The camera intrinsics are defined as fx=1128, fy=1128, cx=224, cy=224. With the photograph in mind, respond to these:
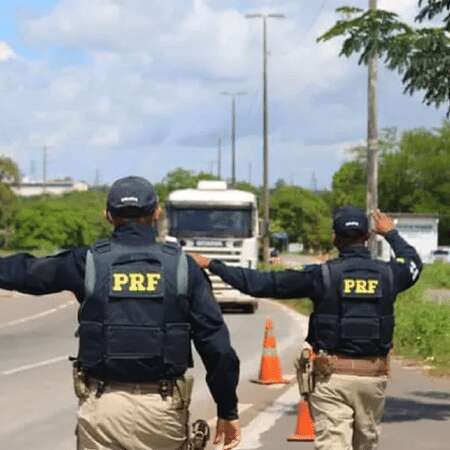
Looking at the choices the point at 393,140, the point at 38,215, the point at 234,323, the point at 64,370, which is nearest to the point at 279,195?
the point at 393,140

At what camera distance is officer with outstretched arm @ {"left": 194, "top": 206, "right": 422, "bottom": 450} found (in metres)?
5.97

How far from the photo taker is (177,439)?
171 inches

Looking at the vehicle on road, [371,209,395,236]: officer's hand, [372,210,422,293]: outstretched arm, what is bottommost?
the vehicle on road

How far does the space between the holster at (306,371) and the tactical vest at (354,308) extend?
0.12m

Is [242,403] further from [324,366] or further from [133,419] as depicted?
[133,419]

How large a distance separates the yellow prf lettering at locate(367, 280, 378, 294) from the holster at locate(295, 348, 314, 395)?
476mm

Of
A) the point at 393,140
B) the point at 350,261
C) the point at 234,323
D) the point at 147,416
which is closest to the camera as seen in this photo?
the point at 147,416

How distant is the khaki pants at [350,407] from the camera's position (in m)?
5.91

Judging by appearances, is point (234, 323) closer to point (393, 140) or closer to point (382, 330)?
point (382, 330)

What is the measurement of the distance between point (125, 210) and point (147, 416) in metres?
0.80

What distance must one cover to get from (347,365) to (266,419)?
4.83m

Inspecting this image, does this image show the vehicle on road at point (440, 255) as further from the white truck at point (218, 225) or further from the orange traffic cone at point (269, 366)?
the orange traffic cone at point (269, 366)

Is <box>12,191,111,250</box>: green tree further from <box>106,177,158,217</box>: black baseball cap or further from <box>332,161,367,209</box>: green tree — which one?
<box>106,177,158,217</box>: black baseball cap

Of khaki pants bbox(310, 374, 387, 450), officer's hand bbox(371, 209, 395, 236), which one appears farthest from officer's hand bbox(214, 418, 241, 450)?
officer's hand bbox(371, 209, 395, 236)
